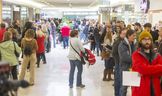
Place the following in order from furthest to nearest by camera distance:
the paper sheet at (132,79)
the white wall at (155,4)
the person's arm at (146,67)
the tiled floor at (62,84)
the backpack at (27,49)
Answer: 1. the white wall at (155,4)
2. the backpack at (27,49)
3. the tiled floor at (62,84)
4. the paper sheet at (132,79)
5. the person's arm at (146,67)

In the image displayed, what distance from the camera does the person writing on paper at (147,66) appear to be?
4.07 m

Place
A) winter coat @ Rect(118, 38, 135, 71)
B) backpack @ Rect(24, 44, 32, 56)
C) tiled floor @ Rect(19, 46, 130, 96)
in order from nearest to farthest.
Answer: winter coat @ Rect(118, 38, 135, 71)
tiled floor @ Rect(19, 46, 130, 96)
backpack @ Rect(24, 44, 32, 56)

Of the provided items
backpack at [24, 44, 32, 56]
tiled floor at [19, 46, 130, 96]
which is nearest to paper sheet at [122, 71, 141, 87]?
tiled floor at [19, 46, 130, 96]

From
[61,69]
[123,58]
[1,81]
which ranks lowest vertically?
[61,69]

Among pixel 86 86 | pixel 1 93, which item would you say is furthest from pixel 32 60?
pixel 1 93

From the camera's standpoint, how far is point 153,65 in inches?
160

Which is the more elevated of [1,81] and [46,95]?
[1,81]

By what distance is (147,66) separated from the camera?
4031 mm

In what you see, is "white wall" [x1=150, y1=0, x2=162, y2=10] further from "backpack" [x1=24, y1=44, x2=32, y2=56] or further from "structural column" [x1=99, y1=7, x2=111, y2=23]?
"structural column" [x1=99, y1=7, x2=111, y2=23]

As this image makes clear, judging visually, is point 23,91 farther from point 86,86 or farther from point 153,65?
point 153,65

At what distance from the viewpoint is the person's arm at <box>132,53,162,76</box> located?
13.1 feet

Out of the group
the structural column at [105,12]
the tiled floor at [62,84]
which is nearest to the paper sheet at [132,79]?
the tiled floor at [62,84]

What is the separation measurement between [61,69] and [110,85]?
3.40m

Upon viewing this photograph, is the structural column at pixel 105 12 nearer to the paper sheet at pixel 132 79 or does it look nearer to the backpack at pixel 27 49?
the backpack at pixel 27 49
